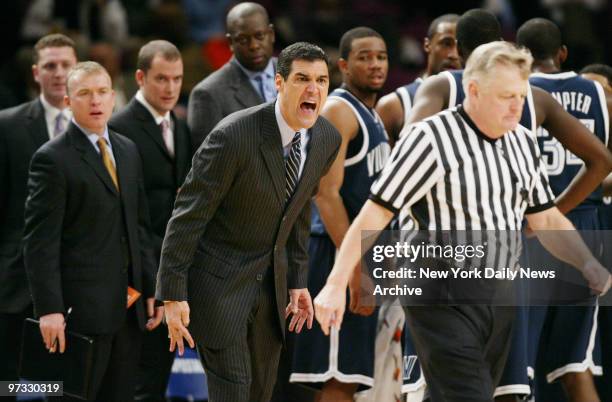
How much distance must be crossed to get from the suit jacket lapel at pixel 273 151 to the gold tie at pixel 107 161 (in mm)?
1124

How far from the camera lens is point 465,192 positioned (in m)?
4.70

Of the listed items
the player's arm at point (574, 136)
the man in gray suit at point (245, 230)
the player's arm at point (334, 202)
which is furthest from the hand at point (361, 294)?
the player's arm at point (574, 136)

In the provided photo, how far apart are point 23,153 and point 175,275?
183cm

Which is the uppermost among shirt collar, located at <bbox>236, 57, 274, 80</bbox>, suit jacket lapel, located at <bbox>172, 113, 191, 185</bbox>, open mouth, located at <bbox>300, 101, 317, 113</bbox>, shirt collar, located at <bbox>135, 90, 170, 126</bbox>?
shirt collar, located at <bbox>236, 57, 274, 80</bbox>

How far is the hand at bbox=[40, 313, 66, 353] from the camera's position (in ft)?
18.1

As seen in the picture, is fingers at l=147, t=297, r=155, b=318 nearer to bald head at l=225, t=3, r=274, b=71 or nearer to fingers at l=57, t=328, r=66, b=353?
fingers at l=57, t=328, r=66, b=353

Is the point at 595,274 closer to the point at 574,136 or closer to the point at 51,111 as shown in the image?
the point at 574,136

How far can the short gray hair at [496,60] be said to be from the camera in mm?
4637

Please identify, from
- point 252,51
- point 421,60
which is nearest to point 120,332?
point 252,51

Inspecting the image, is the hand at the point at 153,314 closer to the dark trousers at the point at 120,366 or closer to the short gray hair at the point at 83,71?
the dark trousers at the point at 120,366

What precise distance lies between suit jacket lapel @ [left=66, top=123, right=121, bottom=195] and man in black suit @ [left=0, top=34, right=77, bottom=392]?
0.63 m

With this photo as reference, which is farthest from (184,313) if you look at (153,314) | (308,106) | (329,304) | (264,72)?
(264,72)

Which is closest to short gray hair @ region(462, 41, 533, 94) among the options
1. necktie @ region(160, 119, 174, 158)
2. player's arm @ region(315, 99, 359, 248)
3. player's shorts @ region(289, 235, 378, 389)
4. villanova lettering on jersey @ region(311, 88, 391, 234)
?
player's arm @ region(315, 99, 359, 248)

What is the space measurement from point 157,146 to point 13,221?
0.83m
